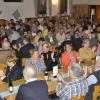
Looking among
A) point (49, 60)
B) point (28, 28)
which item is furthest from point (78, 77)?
point (28, 28)

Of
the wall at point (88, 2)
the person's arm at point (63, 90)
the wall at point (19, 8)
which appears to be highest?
the wall at point (88, 2)

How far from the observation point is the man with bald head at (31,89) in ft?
15.8

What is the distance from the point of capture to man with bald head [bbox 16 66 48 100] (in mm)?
4824

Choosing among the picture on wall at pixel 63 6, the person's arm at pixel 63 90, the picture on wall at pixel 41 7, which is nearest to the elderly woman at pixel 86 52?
the person's arm at pixel 63 90

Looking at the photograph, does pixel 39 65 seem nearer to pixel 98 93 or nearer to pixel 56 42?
pixel 98 93

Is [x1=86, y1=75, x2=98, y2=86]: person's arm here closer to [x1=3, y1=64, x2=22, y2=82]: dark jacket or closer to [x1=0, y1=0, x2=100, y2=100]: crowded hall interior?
[x1=0, y1=0, x2=100, y2=100]: crowded hall interior

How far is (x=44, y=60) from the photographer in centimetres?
851

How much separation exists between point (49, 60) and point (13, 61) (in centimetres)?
184

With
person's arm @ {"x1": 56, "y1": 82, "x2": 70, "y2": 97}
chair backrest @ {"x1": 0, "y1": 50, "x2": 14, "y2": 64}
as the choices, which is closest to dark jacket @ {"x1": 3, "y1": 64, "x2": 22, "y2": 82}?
person's arm @ {"x1": 56, "y1": 82, "x2": 70, "y2": 97}

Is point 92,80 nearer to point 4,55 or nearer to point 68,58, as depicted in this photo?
point 68,58

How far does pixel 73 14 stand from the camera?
2217 cm

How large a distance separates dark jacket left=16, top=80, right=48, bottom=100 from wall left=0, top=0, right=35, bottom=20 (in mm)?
13805

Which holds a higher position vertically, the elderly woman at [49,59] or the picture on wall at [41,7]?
the picture on wall at [41,7]

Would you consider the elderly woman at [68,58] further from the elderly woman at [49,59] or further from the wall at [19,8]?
the wall at [19,8]
